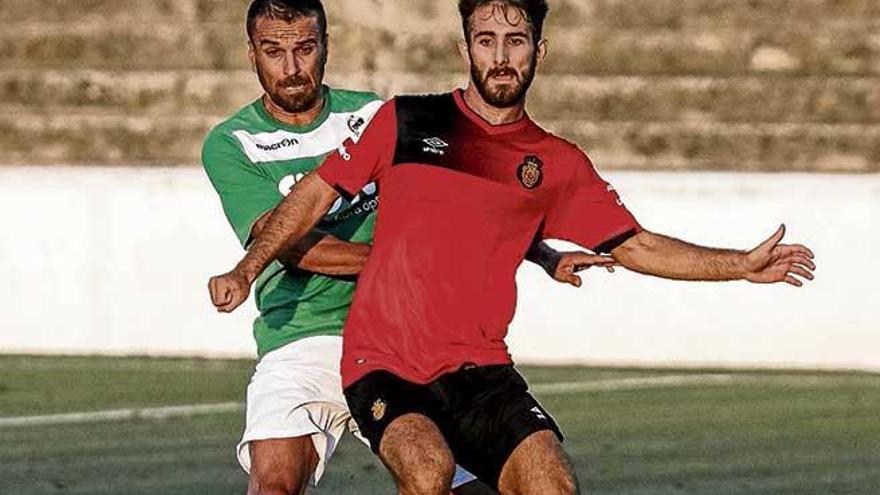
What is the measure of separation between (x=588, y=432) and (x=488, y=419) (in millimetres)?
4500

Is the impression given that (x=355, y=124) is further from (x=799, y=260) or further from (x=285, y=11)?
(x=799, y=260)

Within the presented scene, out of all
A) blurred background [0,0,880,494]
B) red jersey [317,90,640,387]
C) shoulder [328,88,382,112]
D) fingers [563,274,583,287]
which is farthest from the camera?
blurred background [0,0,880,494]

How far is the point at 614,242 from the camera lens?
22.6ft

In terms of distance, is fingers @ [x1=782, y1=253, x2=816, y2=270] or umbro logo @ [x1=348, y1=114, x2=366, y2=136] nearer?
fingers @ [x1=782, y1=253, x2=816, y2=270]

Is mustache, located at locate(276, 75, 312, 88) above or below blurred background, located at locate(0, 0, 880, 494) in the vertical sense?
above

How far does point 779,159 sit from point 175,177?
4765 mm

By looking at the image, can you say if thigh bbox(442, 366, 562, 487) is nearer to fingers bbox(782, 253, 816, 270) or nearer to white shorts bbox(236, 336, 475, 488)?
white shorts bbox(236, 336, 475, 488)

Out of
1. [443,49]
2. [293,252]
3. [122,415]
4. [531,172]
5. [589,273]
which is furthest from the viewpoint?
[443,49]

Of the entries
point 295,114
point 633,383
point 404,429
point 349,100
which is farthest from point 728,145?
point 404,429

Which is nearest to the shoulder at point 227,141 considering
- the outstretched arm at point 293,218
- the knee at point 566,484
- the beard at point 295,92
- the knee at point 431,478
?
the beard at point 295,92

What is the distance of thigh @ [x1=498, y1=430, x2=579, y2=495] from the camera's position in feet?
20.3

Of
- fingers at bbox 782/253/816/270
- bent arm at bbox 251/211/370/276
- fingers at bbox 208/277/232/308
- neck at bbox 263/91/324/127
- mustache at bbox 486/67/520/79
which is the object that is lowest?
fingers at bbox 208/277/232/308

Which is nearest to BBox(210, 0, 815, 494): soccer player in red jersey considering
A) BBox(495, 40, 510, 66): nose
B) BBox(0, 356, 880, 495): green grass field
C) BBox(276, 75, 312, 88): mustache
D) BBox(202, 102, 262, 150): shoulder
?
BBox(495, 40, 510, 66): nose

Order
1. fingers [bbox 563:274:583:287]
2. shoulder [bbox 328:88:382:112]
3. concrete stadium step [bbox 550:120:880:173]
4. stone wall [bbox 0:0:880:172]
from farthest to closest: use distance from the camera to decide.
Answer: stone wall [bbox 0:0:880:172], concrete stadium step [bbox 550:120:880:173], shoulder [bbox 328:88:382:112], fingers [bbox 563:274:583:287]
